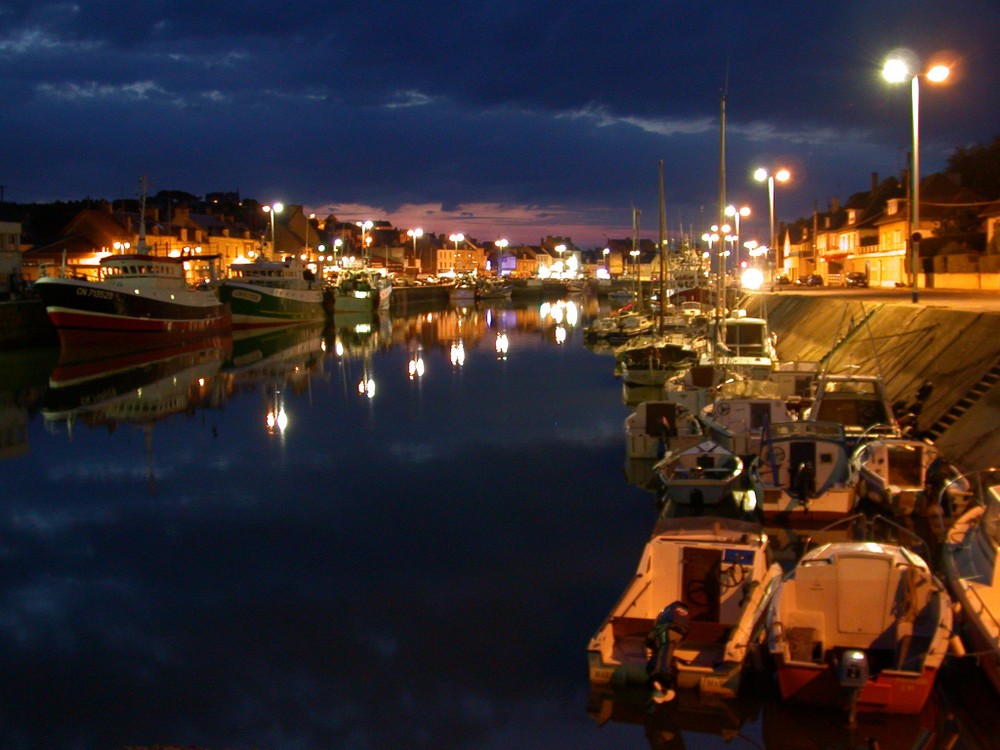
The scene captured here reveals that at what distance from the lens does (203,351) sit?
49.8 metres

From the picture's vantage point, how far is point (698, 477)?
1603 centimetres

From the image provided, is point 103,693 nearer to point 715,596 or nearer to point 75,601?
point 75,601

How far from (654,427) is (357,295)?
208 ft

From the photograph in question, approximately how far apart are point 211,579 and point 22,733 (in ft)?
15.7

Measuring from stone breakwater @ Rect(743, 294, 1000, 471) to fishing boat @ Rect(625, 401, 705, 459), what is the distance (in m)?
4.99

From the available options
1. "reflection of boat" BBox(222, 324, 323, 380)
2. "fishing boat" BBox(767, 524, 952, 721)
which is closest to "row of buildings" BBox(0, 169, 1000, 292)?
"reflection of boat" BBox(222, 324, 323, 380)

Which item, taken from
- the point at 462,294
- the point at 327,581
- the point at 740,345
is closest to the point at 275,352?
the point at 740,345

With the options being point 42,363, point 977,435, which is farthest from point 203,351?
point 977,435

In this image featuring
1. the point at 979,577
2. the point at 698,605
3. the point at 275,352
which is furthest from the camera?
the point at 275,352

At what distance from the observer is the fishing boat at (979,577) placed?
8930 millimetres

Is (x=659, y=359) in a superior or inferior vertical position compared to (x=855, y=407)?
superior

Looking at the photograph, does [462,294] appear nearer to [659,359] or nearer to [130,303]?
[130,303]

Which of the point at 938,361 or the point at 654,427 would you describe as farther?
the point at 938,361

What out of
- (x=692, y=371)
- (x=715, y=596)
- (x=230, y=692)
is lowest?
(x=230, y=692)
